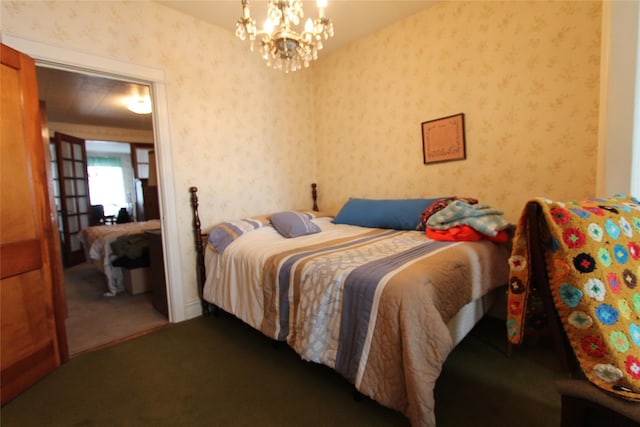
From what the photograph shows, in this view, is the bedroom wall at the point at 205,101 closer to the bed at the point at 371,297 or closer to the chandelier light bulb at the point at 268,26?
the bed at the point at 371,297

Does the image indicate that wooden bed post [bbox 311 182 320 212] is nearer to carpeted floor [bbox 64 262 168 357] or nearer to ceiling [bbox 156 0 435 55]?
ceiling [bbox 156 0 435 55]

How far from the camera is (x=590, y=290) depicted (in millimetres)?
770

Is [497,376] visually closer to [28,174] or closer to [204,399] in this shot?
[204,399]

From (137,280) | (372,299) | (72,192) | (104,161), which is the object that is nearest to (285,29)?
(372,299)

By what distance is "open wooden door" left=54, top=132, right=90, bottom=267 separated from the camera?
4.70m

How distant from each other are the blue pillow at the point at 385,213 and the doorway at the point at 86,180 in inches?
75.4

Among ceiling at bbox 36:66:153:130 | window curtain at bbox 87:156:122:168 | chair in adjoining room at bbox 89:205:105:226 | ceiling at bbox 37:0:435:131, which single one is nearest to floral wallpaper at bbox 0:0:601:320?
ceiling at bbox 37:0:435:131

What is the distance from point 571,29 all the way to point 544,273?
2020 millimetres

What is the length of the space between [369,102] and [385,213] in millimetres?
1240

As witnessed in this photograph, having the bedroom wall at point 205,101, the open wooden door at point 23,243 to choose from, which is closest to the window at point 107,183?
the bedroom wall at point 205,101

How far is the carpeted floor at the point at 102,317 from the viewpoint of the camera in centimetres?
230

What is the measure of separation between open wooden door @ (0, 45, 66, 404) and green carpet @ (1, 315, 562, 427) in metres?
0.20

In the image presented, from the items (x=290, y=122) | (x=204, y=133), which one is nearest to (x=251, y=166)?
(x=204, y=133)

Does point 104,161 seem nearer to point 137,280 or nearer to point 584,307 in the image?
point 137,280
